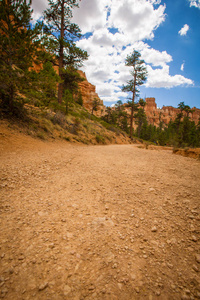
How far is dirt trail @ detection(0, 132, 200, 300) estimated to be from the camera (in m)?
1.09

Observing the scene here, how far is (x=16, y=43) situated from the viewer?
19.5 feet

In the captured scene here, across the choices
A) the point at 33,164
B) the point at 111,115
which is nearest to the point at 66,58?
the point at 33,164

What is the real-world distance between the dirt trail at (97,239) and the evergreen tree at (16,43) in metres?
5.43

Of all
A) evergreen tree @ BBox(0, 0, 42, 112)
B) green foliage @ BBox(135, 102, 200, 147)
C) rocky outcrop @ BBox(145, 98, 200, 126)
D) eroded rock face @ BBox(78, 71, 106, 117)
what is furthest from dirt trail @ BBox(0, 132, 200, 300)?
rocky outcrop @ BBox(145, 98, 200, 126)

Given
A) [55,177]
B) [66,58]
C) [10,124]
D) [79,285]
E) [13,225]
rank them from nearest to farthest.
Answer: [79,285] → [13,225] → [55,177] → [10,124] → [66,58]

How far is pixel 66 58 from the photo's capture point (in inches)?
470

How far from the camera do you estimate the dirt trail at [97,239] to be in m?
1.09

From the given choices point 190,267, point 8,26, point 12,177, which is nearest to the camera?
point 190,267

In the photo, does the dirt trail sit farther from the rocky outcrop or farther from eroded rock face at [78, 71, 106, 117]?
the rocky outcrop

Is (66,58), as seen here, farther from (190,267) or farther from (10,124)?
(190,267)

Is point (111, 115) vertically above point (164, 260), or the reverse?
point (111, 115)

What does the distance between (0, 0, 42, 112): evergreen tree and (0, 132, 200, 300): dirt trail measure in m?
5.43

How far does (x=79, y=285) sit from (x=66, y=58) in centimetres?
1523

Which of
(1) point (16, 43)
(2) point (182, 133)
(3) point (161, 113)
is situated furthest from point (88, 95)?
(3) point (161, 113)
